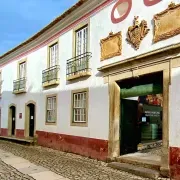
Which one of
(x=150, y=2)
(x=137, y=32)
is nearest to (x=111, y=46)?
(x=137, y=32)

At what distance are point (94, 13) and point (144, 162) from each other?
6.01 meters

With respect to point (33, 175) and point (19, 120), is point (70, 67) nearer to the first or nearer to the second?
point (33, 175)

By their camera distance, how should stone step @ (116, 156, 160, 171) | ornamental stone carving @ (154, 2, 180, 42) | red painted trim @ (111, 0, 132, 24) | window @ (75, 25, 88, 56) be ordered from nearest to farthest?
ornamental stone carving @ (154, 2, 180, 42), stone step @ (116, 156, 160, 171), red painted trim @ (111, 0, 132, 24), window @ (75, 25, 88, 56)

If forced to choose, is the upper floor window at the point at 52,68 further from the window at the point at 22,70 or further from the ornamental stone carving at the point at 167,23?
the ornamental stone carving at the point at 167,23

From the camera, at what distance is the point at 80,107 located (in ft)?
41.5

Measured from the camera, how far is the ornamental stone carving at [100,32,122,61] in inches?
408

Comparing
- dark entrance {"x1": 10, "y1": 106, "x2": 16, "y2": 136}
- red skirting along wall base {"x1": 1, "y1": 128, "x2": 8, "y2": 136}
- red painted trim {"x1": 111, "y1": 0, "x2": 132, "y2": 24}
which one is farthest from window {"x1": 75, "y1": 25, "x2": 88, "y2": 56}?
red skirting along wall base {"x1": 1, "y1": 128, "x2": 8, "y2": 136}

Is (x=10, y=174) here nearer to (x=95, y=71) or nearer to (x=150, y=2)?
(x=95, y=71)

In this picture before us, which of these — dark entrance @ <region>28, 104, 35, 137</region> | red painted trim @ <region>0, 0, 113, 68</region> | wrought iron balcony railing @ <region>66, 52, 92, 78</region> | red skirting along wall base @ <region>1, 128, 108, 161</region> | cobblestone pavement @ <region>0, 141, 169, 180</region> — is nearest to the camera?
cobblestone pavement @ <region>0, 141, 169, 180</region>

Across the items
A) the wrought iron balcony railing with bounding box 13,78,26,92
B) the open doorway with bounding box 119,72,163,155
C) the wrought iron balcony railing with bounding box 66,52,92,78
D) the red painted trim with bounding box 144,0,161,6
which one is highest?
the red painted trim with bounding box 144,0,161,6

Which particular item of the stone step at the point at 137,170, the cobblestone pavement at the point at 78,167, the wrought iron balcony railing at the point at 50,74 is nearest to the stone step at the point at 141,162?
the stone step at the point at 137,170

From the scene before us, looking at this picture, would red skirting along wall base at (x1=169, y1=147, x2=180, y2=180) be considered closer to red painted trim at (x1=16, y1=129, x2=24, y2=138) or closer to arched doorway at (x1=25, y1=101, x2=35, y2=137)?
arched doorway at (x1=25, y1=101, x2=35, y2=137)

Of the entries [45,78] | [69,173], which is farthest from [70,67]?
[69,173]

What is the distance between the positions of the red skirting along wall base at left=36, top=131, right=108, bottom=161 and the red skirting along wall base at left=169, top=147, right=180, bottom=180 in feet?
10.0
